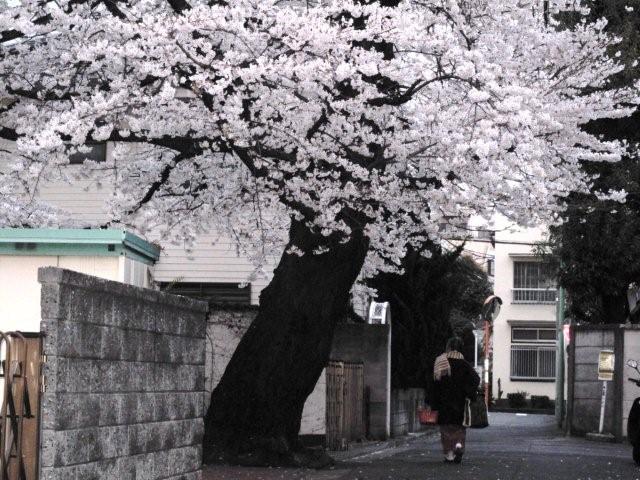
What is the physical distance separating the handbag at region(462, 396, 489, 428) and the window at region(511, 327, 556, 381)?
128 feet

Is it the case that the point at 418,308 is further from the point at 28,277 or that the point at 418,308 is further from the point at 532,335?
the point at 532,335

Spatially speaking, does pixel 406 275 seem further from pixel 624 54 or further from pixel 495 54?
pixel 495 54

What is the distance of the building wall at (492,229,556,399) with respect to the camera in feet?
181

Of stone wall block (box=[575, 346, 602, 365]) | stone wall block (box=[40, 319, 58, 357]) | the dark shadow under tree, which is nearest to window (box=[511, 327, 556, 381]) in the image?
the dark shadow under tree

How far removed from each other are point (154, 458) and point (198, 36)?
523 centimetres

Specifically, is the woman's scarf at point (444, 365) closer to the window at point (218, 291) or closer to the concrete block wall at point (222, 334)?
the concrete block wall at point (222, 334)

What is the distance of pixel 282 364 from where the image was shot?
46.8 feet

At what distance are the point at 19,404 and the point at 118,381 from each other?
134 cm

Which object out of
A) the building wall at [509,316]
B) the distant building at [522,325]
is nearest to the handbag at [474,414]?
the distant building at [522,325]

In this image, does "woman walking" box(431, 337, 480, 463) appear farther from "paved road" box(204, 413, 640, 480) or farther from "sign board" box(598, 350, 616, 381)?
"sign board" box(598, 350, 616, 381)

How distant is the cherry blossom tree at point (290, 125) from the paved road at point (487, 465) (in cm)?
110

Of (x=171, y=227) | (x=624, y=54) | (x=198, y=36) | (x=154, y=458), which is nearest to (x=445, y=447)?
(x=171, y=227)

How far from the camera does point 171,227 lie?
16844mm

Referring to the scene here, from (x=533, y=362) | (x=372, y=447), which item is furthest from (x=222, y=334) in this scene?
(x=533, y=362)
